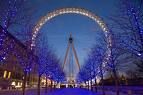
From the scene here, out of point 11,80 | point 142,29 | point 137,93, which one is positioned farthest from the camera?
point 11,80

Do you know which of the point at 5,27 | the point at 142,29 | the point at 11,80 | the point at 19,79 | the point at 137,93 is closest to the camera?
the point at 142,29

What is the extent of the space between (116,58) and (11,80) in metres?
70.8

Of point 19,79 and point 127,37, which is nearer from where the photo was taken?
point 127,37

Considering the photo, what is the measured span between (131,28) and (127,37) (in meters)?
0.80

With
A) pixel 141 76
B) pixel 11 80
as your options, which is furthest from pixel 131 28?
pixel 11 80

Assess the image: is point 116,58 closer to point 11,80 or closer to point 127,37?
point 127,37

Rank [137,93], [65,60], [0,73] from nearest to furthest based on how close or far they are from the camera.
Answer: [137,93], [0,73], [65,60]

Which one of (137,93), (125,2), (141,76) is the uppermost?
(125,2)

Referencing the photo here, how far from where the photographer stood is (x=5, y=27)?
851 inches

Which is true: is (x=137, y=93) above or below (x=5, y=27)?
below

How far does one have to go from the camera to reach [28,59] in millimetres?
31172

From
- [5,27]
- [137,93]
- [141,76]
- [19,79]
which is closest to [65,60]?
[19,79]

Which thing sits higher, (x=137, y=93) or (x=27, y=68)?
(x=27, y=68)

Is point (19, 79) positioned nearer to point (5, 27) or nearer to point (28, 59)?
point (28, 59)
